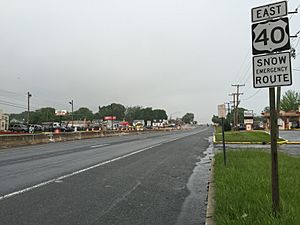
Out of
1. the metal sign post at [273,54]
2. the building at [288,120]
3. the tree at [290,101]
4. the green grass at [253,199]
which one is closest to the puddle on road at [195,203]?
the green grass at [253,199]

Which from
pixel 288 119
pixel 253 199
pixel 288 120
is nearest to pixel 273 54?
pixel 253 199

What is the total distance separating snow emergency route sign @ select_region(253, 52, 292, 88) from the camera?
533 centimetres

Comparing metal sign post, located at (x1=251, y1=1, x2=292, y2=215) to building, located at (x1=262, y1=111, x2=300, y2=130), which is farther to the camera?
building, located at (x1=262, y1=111, x2=300, y2=130)

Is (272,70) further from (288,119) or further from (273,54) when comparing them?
(288,119)

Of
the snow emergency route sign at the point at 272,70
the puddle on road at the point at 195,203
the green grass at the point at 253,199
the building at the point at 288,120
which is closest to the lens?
the green grass at the point at 253,199

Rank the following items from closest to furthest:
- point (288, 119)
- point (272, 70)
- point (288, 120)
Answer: point (272, 70) < point (288, 120) < point (288, 119)

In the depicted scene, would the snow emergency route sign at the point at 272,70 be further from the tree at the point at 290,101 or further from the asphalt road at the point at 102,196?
the tree at the point at 290,101

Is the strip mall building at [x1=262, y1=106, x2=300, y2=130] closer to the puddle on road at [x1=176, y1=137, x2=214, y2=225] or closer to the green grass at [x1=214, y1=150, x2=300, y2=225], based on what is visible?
the puddle on road at [x1=176, y1=137, x2=214, y2=225]

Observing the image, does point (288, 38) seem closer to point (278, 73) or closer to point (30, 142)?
point (278, 73)

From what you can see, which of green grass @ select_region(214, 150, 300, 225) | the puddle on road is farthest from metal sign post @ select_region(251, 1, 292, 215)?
the puddle on road

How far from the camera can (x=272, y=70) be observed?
5461mm

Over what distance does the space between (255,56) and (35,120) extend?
504ft

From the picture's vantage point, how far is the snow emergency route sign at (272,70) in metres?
5.33

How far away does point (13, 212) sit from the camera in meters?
6.64
